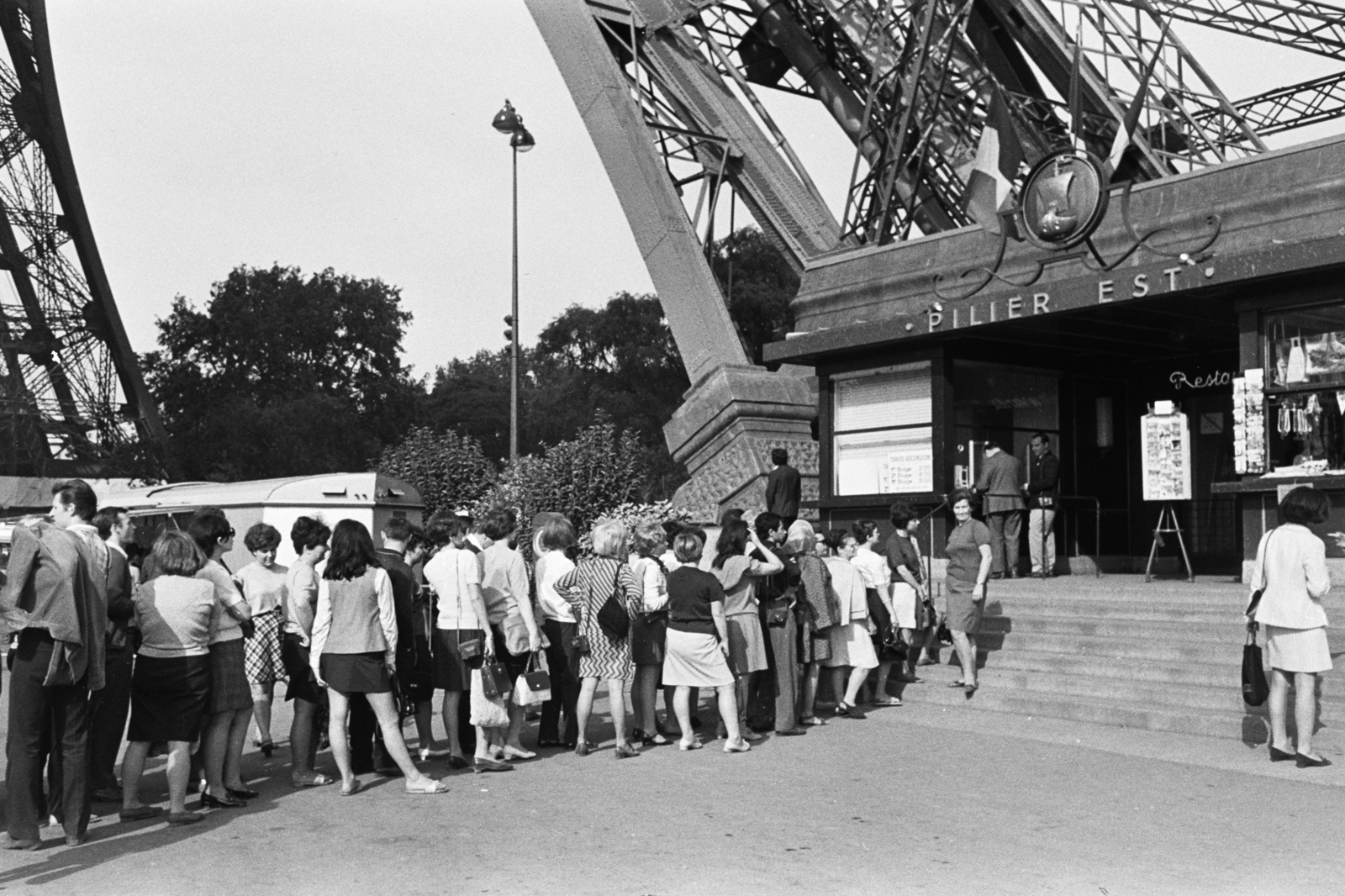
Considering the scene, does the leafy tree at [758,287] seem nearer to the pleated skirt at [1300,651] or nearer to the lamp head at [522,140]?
the lamp head at [522,140]

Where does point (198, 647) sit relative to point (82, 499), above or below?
below

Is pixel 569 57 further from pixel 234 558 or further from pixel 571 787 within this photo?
pixel 571 787

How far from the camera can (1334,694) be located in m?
9.95

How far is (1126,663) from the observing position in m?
11.3

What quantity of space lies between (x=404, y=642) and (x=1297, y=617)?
5.47 meters

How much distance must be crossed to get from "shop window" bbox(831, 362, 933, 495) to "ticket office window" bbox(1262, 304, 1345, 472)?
13.0 ft

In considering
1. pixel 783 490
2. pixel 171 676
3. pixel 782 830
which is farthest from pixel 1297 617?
pixel 783 490

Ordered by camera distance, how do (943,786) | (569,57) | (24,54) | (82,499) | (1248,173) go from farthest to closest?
(24,54)
(569,57)
(1248,173)
(943,786)
(82,499)

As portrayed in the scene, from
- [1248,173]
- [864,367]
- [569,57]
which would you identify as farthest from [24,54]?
[1248,173]

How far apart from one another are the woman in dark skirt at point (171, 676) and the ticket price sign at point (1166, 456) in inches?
421

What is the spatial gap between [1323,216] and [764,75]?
1380cm

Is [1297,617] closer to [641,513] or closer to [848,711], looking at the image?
[848,711]

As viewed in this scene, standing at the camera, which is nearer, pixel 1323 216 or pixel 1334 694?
pixel 1334 694

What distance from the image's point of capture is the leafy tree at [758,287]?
145 feet
